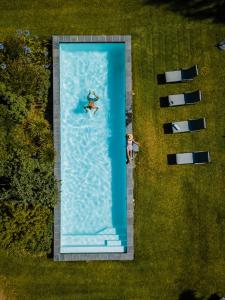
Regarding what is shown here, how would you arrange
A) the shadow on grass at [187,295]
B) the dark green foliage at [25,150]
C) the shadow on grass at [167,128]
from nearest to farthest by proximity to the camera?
1. the dark green foliage at [25,150]
2. the shadow on grass at [187,295]
3. the shadow on grass at [167,128]

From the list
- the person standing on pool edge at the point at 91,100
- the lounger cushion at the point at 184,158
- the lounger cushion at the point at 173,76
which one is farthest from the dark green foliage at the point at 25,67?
the lounger cushion at the point at 184,158

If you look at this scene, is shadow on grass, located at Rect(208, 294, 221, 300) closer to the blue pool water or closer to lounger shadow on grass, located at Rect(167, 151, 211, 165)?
the blue pool water

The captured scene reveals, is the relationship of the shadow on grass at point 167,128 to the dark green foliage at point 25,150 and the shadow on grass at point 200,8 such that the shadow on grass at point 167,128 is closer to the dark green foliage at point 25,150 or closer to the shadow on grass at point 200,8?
the shadow on grass at point 200,8

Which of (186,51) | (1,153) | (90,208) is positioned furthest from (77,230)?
(186,51)

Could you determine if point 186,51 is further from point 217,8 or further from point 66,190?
point 66,190

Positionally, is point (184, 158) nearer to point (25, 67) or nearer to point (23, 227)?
point (23, 227)

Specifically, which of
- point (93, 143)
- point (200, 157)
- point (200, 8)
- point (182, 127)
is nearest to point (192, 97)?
point (182, 127)
